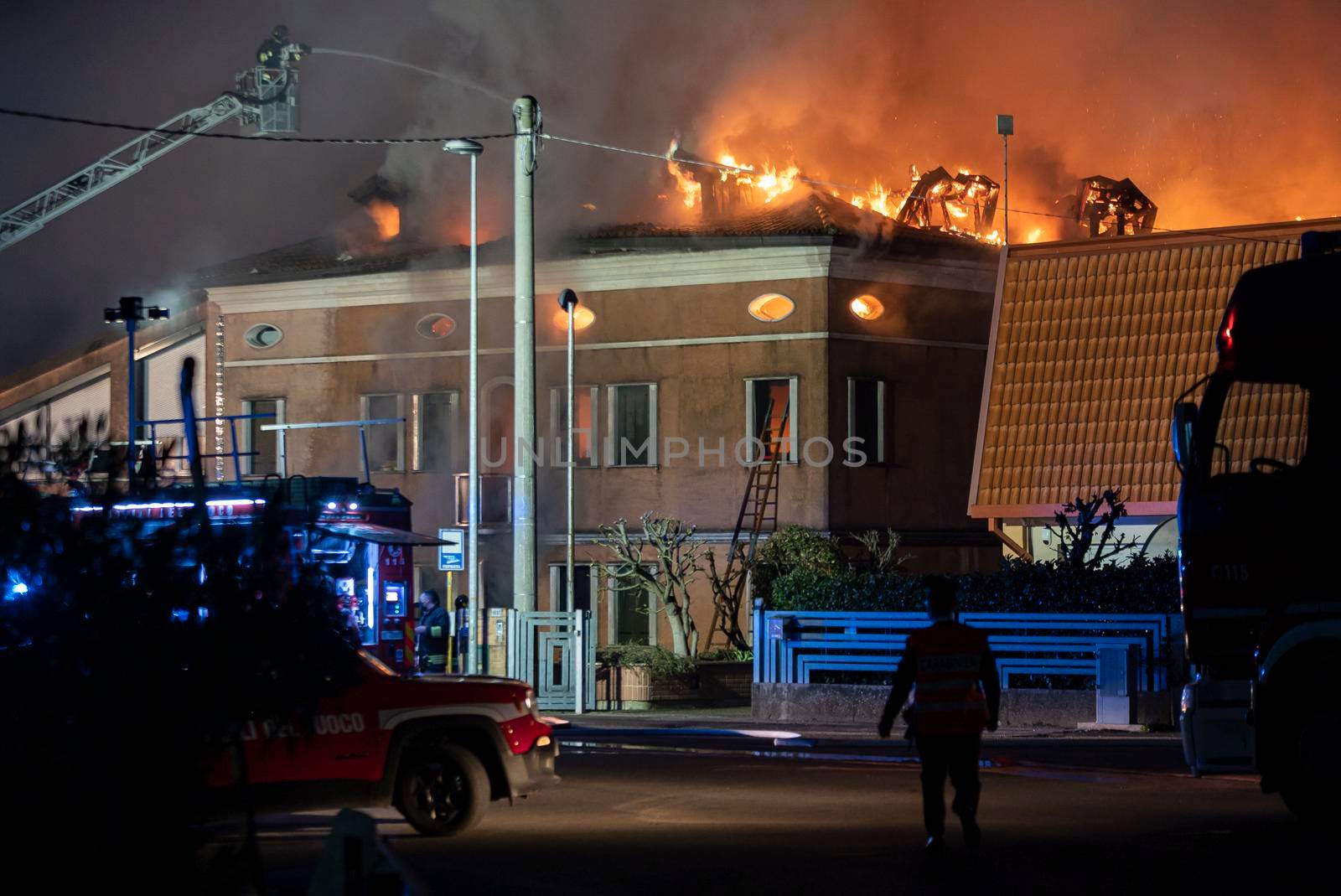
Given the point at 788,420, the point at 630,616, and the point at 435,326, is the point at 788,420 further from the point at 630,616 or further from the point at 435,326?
the point at 435,326

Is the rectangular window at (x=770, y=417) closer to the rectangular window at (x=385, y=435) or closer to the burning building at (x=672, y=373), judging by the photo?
the burning building at (x=672, y=373)

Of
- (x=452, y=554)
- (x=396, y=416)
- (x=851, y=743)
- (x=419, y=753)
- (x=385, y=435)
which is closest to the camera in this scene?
(x=419, y=753)

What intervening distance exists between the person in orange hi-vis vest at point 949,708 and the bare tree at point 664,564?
57.4ft

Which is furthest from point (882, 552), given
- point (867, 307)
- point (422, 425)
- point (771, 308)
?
point (422, 425)

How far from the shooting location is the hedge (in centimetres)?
2169

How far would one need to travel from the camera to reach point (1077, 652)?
2158 centimetres

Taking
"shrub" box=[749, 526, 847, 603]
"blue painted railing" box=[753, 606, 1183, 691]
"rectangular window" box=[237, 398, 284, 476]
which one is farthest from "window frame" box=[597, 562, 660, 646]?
"blue painted railing" box=[753, 606, 1183, 691]

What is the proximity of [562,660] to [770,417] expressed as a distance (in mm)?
9120

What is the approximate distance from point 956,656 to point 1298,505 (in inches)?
94.1

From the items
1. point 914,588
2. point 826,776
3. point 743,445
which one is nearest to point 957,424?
point 743,445

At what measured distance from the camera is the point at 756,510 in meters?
33.0

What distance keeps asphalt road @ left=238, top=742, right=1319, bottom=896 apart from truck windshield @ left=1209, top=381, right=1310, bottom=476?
2.30 m

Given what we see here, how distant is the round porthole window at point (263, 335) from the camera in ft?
126

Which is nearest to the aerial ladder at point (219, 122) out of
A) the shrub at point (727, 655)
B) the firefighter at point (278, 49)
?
the firefighter at point (278, 49)
